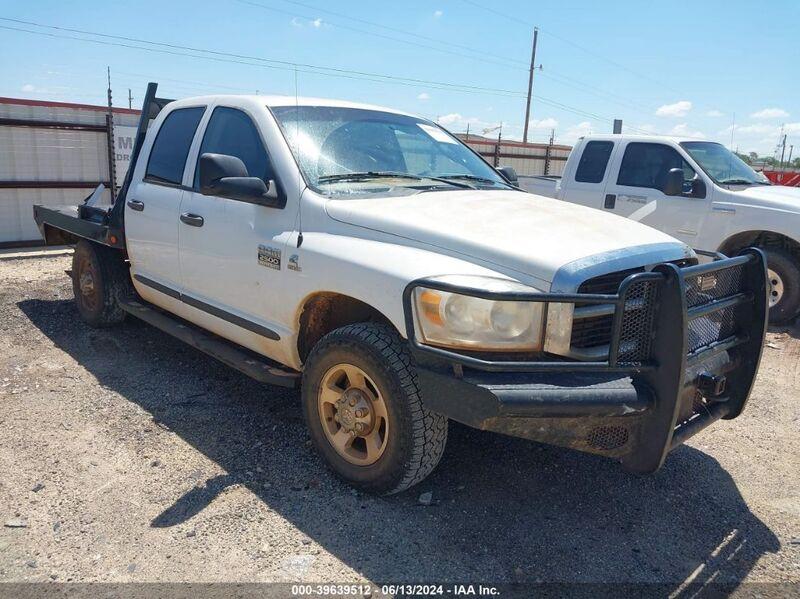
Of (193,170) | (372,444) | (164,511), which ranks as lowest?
(164,511)

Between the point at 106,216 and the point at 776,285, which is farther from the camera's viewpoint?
the point at 776,285

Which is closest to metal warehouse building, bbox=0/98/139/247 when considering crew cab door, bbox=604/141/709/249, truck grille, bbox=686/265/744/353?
crew cab door, bbox=604/141/709/249

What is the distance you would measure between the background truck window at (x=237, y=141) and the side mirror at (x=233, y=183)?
150 millimetres

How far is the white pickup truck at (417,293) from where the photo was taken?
8.93 feet

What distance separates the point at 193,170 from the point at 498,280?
2.52 metres

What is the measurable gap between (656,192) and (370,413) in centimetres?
555

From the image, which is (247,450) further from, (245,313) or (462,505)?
(462,505)

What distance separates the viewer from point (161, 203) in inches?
183

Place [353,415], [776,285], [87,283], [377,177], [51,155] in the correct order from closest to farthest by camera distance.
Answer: [353,415] → [377,177] → [87,283] → [776,285] → [51,155]

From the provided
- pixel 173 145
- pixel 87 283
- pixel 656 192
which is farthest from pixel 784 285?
pixel 87 283

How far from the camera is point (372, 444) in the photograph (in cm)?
323

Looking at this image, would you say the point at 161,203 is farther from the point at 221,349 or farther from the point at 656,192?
the point at 656,192

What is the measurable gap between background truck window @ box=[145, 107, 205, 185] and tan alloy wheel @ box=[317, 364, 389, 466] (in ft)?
6.80

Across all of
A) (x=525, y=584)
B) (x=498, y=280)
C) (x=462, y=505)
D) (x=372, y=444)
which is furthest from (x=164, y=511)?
(x=498, y=280)
